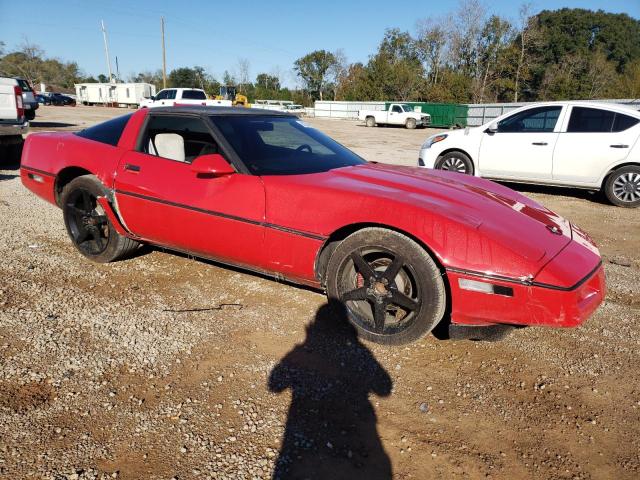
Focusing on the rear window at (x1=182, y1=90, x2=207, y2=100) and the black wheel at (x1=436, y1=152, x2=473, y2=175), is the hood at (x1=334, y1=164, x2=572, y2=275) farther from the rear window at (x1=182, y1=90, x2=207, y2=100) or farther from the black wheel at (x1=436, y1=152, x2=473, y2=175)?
the rear window at (x1=182, y1=90, x2=207, y2=100)

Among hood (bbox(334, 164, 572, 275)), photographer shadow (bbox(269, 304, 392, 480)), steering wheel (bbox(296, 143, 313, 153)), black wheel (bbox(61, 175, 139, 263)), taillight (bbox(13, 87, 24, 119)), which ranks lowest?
photographer shadow (bbox(269, 304, 392, 480))

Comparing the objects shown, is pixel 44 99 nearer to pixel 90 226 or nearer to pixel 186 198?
pixel 90 226

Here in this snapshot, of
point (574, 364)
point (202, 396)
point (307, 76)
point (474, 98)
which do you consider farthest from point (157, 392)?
point (307, 76)

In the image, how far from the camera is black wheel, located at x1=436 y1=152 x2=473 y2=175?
7.81 metres

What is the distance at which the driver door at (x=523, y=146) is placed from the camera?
7168 millimetres

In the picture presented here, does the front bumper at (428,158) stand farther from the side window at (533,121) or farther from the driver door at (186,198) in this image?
the driver door at (186,198)

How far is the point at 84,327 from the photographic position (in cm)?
288

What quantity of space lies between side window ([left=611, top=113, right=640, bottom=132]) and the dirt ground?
4.32 m

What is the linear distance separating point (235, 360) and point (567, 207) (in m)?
6.20

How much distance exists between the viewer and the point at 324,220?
110 inches

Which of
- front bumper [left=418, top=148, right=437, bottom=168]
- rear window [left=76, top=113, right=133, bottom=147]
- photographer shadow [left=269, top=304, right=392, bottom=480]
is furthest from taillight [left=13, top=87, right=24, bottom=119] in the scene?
photographer shadow [left=269, top=304, right=392, bottom=480]

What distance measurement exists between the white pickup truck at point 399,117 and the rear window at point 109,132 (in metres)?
30.1

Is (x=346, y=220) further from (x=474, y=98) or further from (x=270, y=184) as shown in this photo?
(x=474, y=98)

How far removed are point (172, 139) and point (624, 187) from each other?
21.9 feet
